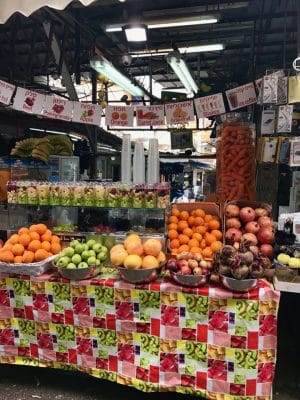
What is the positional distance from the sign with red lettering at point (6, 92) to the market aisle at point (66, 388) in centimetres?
352

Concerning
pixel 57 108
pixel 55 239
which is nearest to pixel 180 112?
pixel 57 108

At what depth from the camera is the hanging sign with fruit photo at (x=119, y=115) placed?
6227 millimetres

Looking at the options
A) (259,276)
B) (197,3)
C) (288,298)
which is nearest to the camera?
(259,276)

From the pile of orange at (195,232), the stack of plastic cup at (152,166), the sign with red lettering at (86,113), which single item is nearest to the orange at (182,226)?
the pile of orange at (195,232)

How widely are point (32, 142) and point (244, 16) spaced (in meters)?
4.48

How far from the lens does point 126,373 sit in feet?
8.86

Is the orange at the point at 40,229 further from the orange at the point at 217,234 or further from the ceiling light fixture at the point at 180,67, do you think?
the ceiling light fixture at the point at 180,67

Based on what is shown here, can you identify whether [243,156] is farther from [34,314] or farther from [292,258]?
[34,314]

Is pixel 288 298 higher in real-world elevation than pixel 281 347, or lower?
higher

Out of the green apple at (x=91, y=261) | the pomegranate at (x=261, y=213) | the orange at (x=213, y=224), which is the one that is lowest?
the green apple at (x=91, y=261)

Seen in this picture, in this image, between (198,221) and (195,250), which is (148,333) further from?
(198,221)

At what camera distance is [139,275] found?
2.60 meters

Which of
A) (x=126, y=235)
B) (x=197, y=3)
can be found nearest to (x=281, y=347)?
(x=126, y=235)

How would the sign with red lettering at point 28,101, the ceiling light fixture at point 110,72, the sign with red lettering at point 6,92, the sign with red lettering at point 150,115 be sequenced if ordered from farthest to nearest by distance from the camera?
the sign with red lettering at point 150,115 → the ceiling light fixture at point 110,72 → the sign with red lettering at point 28,101 → the sign with red lettering at point 6,92
